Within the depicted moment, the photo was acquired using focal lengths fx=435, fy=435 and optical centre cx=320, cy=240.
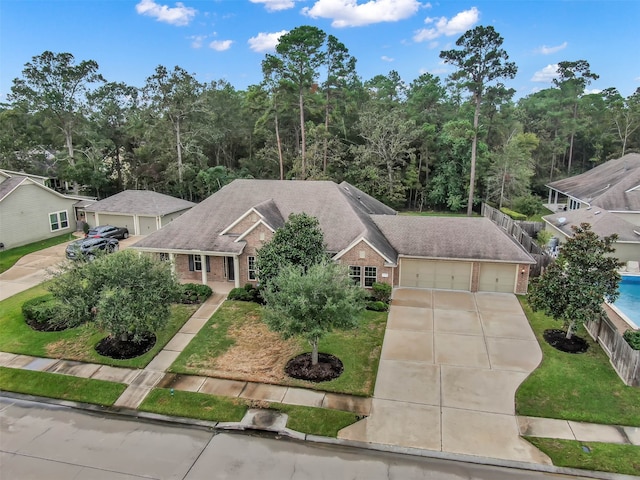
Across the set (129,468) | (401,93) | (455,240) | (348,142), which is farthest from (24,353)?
(401,93)

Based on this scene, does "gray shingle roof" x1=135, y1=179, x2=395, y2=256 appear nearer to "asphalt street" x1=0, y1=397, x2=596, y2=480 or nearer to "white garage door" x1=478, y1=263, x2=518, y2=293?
"white garage door" x1=478, y1=263, x2=518, y2=293

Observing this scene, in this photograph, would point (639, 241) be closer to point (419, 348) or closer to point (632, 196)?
point (632, 196)

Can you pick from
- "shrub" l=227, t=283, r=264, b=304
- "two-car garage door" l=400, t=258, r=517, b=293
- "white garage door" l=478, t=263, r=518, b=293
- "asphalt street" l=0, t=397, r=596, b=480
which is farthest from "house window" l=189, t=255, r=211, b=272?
"white garage door" l=478, t=263, r=518, b=293

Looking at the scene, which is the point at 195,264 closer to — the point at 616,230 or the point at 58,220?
the point at 58,220

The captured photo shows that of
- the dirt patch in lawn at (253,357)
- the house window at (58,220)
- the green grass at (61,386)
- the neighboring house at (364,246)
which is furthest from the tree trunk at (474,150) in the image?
the house window at (58,220)

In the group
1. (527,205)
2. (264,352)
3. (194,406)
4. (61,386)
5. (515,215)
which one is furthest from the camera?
(527,205)

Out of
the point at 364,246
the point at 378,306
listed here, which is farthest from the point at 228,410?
the point at 364,246
